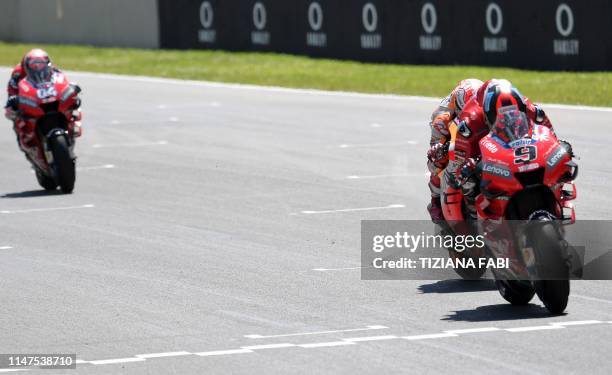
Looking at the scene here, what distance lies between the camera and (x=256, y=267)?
1217 cm

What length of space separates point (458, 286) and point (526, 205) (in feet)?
5.21

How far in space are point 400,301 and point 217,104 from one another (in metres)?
18.5

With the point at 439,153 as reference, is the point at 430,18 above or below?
below

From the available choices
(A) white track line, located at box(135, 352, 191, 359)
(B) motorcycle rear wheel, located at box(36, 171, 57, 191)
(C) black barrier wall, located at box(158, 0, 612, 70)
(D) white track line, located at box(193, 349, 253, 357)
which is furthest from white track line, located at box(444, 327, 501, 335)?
(C) black barrier wall, located at box(158, 0, 612, 70)

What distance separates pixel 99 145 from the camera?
75.0 ft

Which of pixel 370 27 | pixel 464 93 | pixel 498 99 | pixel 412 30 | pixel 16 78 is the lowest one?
pixel 370 27

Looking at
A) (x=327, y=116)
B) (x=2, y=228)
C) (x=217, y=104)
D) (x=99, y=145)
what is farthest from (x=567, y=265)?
(x=217, y=104)

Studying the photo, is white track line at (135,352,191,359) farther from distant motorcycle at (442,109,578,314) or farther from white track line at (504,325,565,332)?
distant motorcycle at (442,109,578,314)

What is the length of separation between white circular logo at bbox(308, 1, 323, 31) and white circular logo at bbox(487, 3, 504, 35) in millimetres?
5928

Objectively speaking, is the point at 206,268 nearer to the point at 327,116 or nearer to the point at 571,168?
the point at 571,168

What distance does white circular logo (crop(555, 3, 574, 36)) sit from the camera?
27.6 metres

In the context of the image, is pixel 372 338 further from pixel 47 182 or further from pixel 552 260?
pixel 47 182

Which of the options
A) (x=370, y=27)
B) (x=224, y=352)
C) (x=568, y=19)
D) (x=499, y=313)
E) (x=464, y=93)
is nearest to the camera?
→ (x=224, y=352)

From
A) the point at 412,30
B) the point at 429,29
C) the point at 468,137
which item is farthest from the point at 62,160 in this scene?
the point at 412,30
